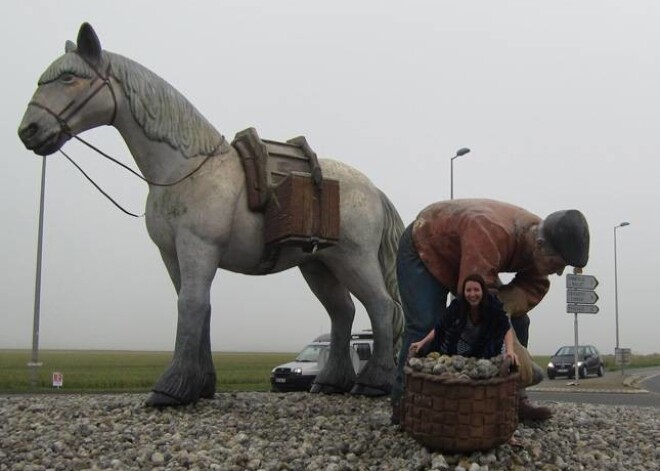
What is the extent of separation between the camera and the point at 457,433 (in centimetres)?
375

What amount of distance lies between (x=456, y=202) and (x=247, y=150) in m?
1.92

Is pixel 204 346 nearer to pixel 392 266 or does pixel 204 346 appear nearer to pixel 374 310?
pixel 374 310

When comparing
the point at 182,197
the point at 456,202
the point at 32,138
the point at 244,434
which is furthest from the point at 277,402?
the point at 32,138

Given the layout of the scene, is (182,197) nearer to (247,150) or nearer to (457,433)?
(247,150)

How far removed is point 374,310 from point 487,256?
2.16 meters

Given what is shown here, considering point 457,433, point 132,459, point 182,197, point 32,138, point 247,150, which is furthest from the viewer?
point 247,150

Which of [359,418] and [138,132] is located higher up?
[138,132]

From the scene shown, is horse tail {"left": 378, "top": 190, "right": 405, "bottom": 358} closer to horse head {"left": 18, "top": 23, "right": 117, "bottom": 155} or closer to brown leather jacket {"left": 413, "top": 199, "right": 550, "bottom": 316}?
brown leather jacket {"left": 413, "top": 199, "right": 550, "bottom": 316}

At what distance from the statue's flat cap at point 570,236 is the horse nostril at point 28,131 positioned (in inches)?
140

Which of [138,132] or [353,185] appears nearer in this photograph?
[138,132]

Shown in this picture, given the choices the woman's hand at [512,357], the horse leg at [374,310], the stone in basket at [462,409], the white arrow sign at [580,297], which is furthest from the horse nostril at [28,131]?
the white arrow sign at [580,297]

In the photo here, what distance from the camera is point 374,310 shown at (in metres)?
6.28

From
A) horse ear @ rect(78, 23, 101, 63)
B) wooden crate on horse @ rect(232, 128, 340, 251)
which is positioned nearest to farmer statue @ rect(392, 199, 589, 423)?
wooden crate on horse @ rect(232, 128, 340, 251)

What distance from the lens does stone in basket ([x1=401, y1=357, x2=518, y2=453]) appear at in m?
3.70
